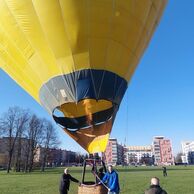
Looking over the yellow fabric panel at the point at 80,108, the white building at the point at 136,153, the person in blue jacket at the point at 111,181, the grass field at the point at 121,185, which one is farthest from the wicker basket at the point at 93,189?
the white building at the point at 136,153

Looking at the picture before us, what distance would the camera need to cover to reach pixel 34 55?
Result: 7.93m

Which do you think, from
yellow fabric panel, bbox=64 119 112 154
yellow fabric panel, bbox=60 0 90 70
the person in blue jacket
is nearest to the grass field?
yellow fabric panel, bbox=64 119 112 154

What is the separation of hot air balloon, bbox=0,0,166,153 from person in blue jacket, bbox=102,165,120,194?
29.0 inches

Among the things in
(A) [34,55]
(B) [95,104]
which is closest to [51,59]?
(A) [34,55]

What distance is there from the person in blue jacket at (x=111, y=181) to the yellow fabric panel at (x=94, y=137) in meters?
0.67

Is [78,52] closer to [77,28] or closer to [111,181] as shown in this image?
[77,28]

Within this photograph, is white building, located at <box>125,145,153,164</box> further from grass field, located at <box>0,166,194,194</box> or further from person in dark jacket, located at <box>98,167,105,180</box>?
A: person in dark jacket, located at <box>98,167,105,180</box>

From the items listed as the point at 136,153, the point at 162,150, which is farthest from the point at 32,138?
the point at 136,153

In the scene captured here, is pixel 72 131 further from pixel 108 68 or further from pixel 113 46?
pixel 113 46

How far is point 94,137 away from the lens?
25.6 ft

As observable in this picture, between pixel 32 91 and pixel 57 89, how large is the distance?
4.64 ft

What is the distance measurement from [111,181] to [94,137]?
1.22 m

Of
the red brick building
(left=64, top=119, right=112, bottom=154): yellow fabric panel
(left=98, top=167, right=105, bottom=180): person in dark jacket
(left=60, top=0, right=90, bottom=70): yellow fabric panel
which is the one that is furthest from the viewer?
the red brick building

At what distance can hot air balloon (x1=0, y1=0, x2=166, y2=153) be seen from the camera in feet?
24.6
